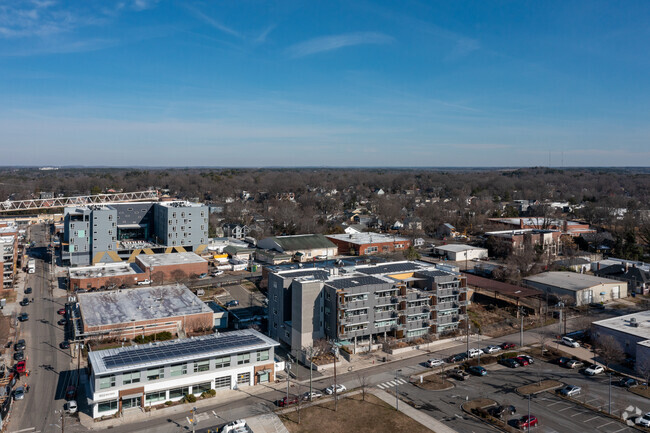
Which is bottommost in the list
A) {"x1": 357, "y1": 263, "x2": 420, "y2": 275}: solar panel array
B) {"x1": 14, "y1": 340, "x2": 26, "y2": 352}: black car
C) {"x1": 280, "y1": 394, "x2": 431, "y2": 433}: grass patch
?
{"x1": 280, "y1": 394, "x2": 431, "y2": 433}: grass patch

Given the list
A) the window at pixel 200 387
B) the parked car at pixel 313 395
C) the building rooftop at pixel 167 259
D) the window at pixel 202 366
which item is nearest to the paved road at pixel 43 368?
the window at pixel 200 387

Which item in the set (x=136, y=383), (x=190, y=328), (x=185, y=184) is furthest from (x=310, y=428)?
(x=185, y=184)

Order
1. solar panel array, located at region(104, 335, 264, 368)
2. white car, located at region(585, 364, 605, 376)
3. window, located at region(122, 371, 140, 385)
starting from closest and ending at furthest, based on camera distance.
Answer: window, located at region(122, 371, 140, 385) < solar panel array, located at region(104, 335, 264, 368) < white car, located at region(585, 364, 605, 376)

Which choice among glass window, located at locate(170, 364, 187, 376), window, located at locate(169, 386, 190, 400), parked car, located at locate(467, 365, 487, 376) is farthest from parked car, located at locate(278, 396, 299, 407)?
parked car, located at locate(467, 365, 487, 376)

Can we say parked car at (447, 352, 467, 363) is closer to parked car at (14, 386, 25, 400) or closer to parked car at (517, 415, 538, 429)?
parked car at (517, 415, 538, 429)

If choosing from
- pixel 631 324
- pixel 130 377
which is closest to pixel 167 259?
pixel 130 377

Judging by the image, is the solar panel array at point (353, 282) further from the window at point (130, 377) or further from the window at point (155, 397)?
the window at point (130, 377)
